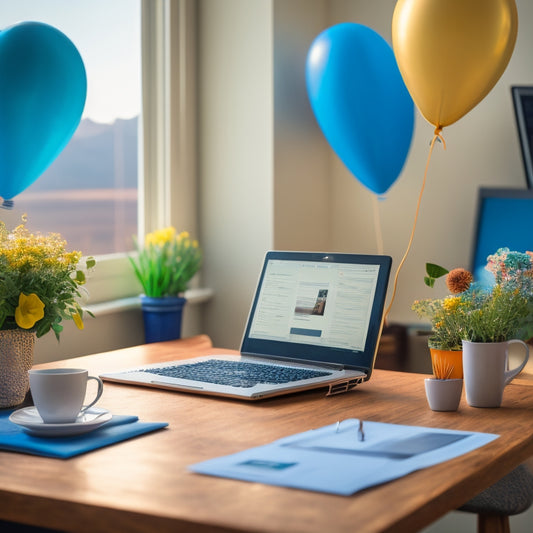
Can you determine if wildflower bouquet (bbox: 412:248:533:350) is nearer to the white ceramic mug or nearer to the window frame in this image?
the white ceramic mug

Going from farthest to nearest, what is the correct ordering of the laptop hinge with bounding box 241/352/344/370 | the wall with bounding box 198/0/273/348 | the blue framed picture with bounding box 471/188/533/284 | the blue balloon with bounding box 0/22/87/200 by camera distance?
the wall with bounding box 198/0/273/348, the blue framed picture with bounding box 471/188/533/284, the blue balloon with bounding box 0/22/87/200, the laptop hinge with bounding box 241/352/344/370

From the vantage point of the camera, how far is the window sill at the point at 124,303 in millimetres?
2309

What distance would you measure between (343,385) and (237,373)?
196 millimetres

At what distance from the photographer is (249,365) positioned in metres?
1.53

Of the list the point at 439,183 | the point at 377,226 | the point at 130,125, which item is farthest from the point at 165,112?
the point at 439,183

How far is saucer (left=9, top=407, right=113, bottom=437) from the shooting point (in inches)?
41.5

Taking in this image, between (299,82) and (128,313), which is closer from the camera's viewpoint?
(128,313)

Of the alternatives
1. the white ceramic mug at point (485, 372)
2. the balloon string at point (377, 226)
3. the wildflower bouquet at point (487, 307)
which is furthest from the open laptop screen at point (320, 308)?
the balloon string at point (377, 226)

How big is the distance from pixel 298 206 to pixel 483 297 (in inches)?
60.6

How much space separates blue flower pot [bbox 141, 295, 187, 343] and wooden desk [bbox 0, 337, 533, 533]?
3.52 feet

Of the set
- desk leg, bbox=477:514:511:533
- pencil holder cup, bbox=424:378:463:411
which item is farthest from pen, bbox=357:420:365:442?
desk leg, bbox=477:514:511:533

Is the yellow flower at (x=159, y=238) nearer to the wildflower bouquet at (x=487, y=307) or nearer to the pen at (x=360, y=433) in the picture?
the wildflower bouquet at (x=487, y=307)

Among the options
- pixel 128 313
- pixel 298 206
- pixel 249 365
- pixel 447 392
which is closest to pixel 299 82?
pixel 298 206

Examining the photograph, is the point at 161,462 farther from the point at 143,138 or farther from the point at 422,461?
the point at 143,138
